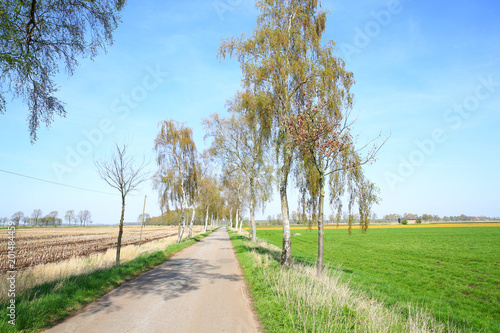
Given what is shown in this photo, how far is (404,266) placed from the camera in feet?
63.8

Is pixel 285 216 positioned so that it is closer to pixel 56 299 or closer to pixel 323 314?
pixel 323 314

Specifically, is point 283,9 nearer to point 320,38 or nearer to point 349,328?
point 320,38

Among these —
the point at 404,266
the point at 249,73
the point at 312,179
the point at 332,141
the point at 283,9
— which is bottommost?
the point at 404,266

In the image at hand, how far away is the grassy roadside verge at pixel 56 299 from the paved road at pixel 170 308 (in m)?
0.30

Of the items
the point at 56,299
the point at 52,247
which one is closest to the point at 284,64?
the point at 56,299

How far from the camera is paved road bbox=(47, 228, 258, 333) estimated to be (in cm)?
523

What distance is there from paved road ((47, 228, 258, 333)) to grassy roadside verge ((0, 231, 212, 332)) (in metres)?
0.30

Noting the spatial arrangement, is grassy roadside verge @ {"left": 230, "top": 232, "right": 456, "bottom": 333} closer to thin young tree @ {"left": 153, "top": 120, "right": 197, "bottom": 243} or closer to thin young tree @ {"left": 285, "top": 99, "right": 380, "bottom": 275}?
thin young tree @ {"left": 285, "top": 99, "right": 380, "bottom": 275}

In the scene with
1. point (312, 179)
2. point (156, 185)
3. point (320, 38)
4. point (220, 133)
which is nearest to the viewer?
point (312, 179)

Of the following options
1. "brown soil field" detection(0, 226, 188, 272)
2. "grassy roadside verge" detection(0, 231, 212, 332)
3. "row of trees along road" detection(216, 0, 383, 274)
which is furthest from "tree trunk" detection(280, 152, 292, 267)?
"brown soil field" detection(0, 226, 188, 272)

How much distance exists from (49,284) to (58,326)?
8.81ft

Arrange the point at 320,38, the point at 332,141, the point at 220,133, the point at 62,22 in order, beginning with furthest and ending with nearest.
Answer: the point at 220,133, the point at 320,38, the point at 332,141, the point at 62,22

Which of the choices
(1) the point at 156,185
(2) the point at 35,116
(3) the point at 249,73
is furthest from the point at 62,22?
(1) the point at 156,185

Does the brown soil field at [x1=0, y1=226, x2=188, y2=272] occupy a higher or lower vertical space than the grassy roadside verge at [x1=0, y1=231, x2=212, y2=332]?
lower
